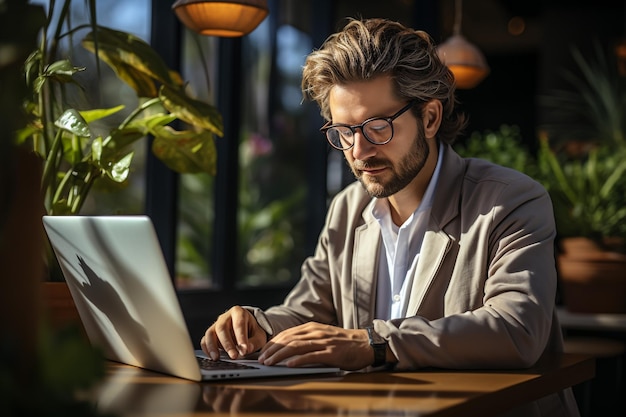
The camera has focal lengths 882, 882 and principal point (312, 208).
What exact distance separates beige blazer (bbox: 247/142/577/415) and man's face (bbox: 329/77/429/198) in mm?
112

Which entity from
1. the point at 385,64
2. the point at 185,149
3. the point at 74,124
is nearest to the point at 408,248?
the point at 385,64

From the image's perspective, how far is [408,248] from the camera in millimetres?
2391

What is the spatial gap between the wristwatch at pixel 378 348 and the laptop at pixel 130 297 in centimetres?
10

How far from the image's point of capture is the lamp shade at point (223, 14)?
284 cm

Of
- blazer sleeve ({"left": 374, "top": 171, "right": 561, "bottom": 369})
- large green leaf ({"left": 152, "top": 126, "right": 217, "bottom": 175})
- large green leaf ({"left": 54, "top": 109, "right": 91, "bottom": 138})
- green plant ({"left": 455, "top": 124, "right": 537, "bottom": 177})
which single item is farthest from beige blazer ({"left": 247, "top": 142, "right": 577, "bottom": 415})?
green plant ({"left": 455, "top": 124, "right": 537, "bottom": 177})

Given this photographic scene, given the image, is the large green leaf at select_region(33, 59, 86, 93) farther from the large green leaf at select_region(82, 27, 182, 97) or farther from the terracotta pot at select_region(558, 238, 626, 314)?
the terracotta pot at select_region(558, 238, 626, 314)

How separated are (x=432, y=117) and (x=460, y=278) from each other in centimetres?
50

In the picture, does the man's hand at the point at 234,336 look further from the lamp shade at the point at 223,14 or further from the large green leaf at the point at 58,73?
the lamp shade at the point at 223,14

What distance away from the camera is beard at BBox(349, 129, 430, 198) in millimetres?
2285

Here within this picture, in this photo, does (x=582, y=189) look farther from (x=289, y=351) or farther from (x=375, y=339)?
(x=289, y=351)

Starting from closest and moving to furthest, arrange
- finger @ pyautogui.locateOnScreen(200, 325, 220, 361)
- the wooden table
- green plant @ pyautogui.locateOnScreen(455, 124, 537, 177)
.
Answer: the wooden table < finger @ pyautogui.locateOnScreen(200, 325, 220, 361) < green plant @ pyautogui.locateOnScreen(455, 124, 537, 177)

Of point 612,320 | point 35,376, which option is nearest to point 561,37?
point 612,320

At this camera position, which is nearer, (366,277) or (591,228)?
(366,277)

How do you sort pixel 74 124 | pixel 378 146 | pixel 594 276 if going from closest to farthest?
1. pixel 74 124
2. pixel 378 146
3. pixel 594 276
